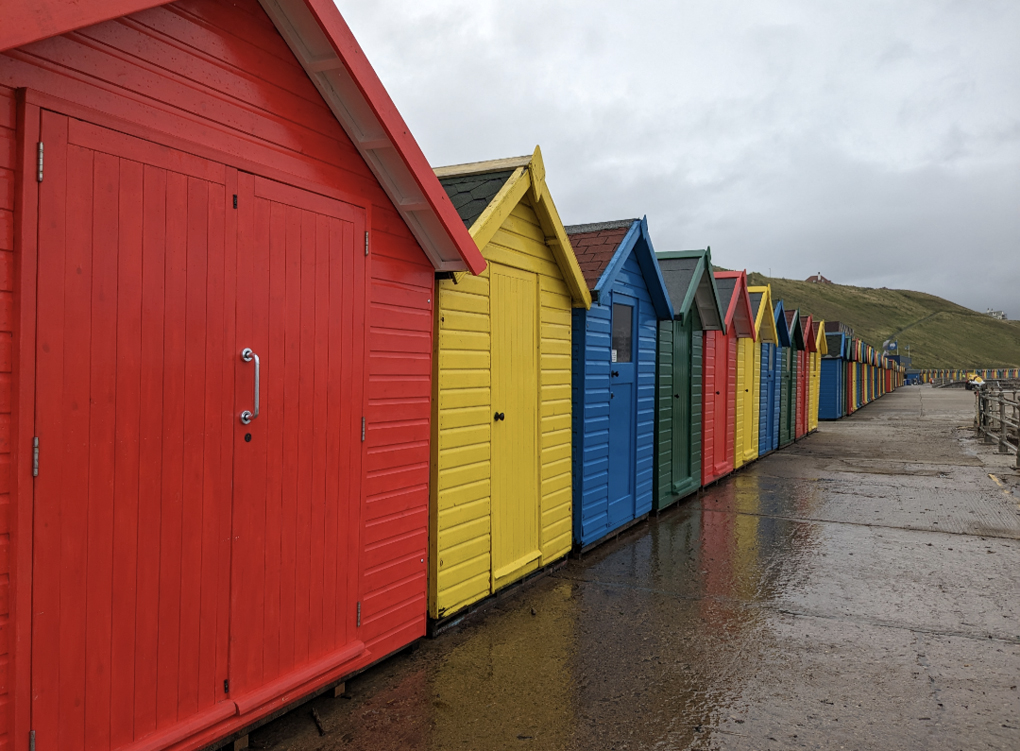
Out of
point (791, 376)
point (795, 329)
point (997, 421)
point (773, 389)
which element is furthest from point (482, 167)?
Answer: point (997, 421)

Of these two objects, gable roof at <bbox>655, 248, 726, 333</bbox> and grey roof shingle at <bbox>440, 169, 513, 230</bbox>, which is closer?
grey roof shingle at <bbox>440, 169, 513, 230</bbox>

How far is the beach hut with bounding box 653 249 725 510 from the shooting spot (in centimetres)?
930

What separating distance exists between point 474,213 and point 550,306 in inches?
57.5

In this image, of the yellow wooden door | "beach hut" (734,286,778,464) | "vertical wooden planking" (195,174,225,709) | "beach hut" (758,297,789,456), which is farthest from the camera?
"beach hut" (758,297,789,456)

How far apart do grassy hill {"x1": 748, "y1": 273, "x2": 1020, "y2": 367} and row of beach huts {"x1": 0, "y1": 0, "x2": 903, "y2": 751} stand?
13664 cm

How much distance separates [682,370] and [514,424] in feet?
15.7

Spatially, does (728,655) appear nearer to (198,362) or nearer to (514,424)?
(514,424)

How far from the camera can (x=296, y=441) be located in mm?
3650

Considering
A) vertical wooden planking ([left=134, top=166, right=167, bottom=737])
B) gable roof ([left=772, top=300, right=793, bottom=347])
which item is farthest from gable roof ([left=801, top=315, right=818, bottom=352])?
vertical wooden planking ([left=134, top=166, right=167, bottom=737])

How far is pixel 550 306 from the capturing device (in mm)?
6430

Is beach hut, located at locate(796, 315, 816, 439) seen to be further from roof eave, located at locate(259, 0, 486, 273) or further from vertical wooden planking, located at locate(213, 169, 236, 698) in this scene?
vertical wooden planking, located at locate(213, 169, 236, 698)

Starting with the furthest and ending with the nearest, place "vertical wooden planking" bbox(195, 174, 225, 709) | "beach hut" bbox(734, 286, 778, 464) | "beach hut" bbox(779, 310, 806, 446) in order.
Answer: "beach hut" bbox(779, 310, 806, 446), "beach hut" bbox(734, 286, 778, 464), "vertical wooden planking" bbox(195, 174, 225, 709)

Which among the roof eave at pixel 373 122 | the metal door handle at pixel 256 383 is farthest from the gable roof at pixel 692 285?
the metal door handle at pixel 256 383

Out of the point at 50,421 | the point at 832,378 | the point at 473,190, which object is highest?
the point at 473,190
